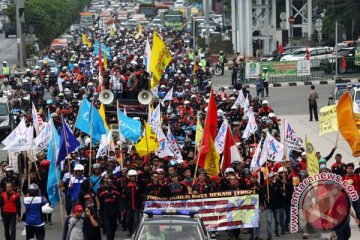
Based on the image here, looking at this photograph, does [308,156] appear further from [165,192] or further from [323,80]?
[323,80]

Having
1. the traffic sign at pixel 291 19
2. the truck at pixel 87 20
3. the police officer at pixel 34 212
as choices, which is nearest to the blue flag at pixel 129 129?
the police officer at pixel 34 212

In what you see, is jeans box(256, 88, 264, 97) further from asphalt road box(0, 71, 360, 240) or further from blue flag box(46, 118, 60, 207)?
blue flag box(46, 118, 60, 207)

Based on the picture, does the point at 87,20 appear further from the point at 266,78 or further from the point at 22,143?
the point at 22,143

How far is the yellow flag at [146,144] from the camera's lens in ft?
90.4

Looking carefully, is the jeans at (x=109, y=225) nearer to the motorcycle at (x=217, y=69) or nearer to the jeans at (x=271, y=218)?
the jeans at (x=271, y=218)

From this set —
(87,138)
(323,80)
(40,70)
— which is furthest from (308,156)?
(40,70)

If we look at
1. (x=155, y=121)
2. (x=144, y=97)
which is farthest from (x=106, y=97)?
(x=155, y=121)

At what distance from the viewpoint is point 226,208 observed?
2272 centimetres

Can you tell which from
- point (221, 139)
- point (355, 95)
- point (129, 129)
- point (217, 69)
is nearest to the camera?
point (221, 139)

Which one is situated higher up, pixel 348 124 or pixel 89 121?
pixel 348 124

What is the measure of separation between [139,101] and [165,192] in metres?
12.0

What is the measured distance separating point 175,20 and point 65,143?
82.2m

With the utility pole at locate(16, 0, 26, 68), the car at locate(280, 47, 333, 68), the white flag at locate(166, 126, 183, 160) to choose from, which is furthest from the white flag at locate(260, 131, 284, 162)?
the utility pole at locate(16, 0, 26, 68)

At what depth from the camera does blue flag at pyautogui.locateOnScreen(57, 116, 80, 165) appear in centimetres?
2455
